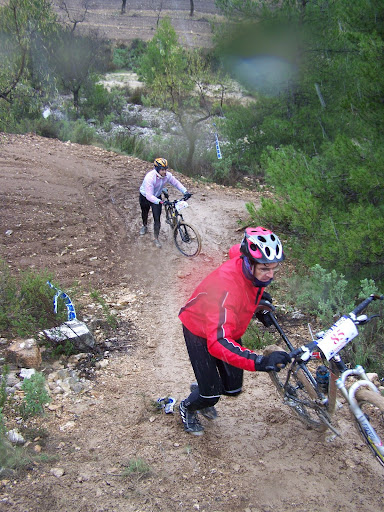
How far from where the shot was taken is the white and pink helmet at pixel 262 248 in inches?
125

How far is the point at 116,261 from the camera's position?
352 inches

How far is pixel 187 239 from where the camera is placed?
9102 mm

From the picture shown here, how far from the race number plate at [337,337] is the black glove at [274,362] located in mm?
242

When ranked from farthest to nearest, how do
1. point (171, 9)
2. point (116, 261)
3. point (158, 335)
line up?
point (171, 9)
point (116, 261)
point (158, 335)

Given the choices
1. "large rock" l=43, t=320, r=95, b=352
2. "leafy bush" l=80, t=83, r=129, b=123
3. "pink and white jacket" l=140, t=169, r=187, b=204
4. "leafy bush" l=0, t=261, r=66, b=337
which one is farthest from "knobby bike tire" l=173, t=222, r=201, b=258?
"leafy bush" l=80, t=83, r=129, b=123

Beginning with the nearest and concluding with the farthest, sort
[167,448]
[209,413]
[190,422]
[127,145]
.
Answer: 1. [167,448]
2. [190,422]
3. [209,413]
4. [127,145]

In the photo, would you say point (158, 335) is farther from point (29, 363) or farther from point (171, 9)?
point (171, 9)

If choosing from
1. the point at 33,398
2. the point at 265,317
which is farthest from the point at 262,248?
the point at 33,398

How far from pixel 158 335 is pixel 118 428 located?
2.10 metres

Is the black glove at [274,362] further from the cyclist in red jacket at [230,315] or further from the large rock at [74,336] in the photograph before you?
the large rock at [74,336]

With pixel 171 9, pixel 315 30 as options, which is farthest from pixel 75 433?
pixel 171 9

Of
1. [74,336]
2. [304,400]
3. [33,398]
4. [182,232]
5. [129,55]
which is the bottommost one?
[129,55]

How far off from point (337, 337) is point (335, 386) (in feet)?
1.52

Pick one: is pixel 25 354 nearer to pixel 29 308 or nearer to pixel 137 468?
pixel 29 308
